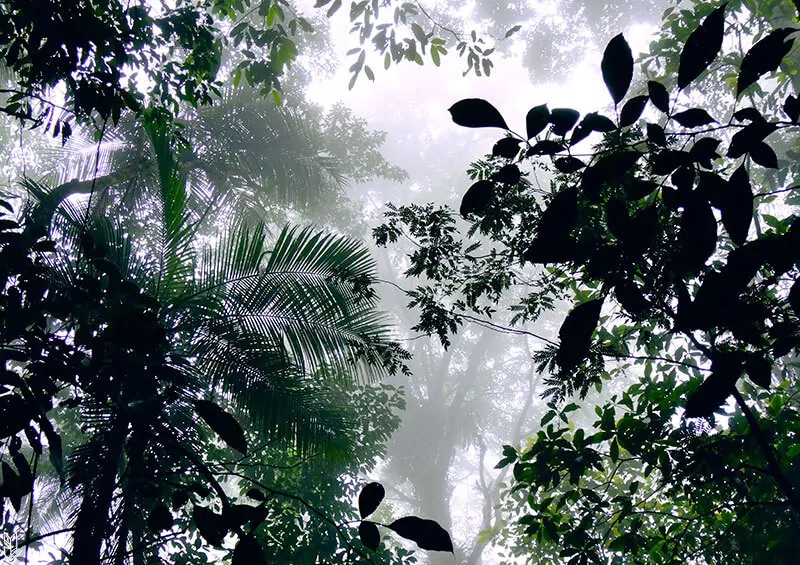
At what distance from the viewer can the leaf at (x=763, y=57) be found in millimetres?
579

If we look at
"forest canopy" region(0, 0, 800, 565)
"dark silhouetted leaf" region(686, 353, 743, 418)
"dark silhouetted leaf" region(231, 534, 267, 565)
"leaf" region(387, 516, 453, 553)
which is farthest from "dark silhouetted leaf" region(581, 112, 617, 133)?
"dark silhouetted leaf" region(231, 534, 267, 565)

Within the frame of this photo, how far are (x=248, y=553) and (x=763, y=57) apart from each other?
0.78 m

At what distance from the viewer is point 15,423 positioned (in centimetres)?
82

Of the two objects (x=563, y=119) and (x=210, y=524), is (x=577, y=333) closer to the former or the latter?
(x=563, y=119)

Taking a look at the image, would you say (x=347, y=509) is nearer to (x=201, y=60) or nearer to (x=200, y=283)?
(x=200, y=283)

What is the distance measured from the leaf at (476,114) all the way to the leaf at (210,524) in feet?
1.87

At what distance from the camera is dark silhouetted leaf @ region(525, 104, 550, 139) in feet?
2.26

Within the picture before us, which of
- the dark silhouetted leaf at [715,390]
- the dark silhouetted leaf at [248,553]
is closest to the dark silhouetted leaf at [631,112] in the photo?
the dark silhouetted leaf at [715,390]

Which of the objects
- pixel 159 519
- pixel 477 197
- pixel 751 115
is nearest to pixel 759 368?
pixel 751 115

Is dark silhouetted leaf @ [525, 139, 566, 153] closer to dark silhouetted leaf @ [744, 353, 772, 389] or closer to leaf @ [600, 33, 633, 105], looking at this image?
leaf @ [600, 33, 633, 105]

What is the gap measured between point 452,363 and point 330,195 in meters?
9.32

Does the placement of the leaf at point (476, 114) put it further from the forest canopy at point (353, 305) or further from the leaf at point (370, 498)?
the leaf at point (370, 498)

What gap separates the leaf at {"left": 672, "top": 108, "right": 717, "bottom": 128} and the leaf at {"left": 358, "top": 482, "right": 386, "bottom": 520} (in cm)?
59

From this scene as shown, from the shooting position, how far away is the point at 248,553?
62cm
